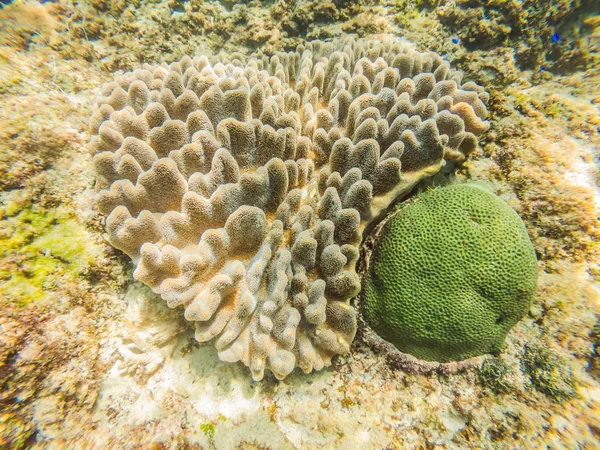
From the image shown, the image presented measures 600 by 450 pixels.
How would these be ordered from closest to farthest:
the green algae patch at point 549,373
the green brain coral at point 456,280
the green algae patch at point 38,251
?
the green algae patch at point 38,251, the green algae patch at point 549,373, the green brain coral at point 456,280

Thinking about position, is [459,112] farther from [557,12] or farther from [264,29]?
[264,29]

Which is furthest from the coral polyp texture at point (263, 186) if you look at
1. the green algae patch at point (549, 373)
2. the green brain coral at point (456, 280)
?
the green algae patch at point (549, 373)

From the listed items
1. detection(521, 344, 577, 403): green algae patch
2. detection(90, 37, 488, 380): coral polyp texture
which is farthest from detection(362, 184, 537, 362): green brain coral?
detection(90, 37, 488, 380): coral polyp texture

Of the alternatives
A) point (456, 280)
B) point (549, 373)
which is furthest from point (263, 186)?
point (549, 373)

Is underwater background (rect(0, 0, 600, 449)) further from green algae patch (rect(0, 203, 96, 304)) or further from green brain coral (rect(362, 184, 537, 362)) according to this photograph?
green brain coral (rect(362, 184, 537, 362))

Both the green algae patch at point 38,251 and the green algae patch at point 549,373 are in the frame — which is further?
the green algae patch at point 549,373

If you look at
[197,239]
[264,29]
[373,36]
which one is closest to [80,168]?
[197,239]

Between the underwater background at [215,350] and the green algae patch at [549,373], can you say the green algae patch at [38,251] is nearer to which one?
the underwater background at [215,350]
